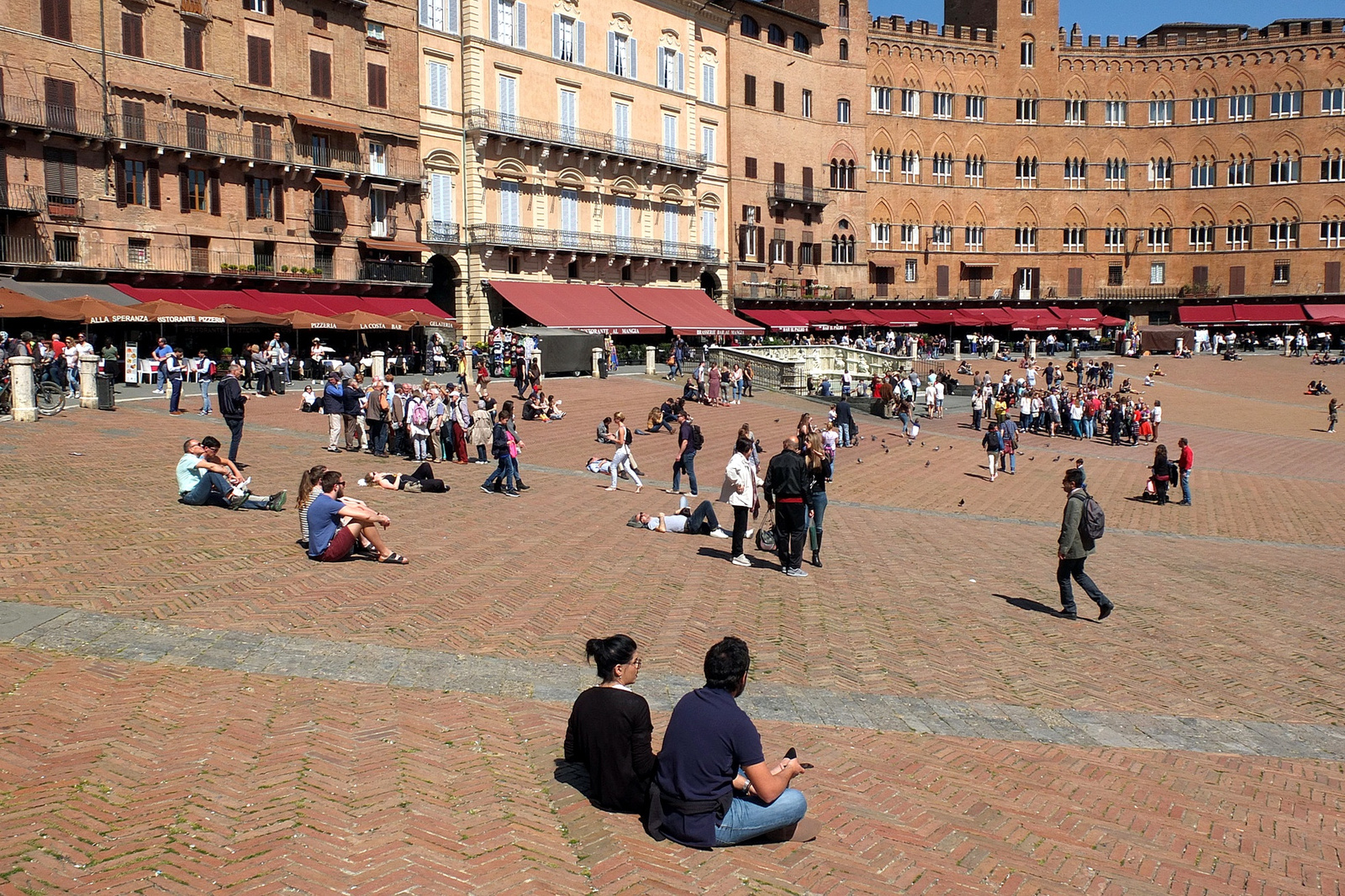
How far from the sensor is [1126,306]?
7131 cm

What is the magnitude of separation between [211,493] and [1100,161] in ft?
222

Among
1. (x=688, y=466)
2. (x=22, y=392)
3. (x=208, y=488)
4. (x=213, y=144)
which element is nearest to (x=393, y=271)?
(x=213, y=144)

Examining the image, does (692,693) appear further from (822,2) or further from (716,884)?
(822,2)

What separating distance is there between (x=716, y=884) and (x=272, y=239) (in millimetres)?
37925

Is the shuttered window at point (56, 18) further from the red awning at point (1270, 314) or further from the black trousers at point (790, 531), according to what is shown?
the red awning at point (1270, 314)

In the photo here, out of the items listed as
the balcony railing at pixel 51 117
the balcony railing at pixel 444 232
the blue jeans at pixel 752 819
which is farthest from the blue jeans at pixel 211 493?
the balcony railing at pixel 444 232

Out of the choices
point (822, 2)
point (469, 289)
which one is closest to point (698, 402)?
point (469, 289)

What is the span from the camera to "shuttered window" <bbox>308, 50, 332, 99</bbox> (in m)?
40.2

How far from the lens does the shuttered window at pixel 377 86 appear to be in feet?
138

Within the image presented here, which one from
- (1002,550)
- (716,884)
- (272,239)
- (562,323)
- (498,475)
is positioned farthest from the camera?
(562,323)

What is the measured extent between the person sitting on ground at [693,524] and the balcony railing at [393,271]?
2960 centimetres

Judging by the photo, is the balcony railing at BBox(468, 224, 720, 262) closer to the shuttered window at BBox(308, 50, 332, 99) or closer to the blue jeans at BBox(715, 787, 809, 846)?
the shuttered window at BBox(308, 50, 332, 99)

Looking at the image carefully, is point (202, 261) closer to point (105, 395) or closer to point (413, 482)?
point (105, 395)

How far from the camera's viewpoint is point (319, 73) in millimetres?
40469
